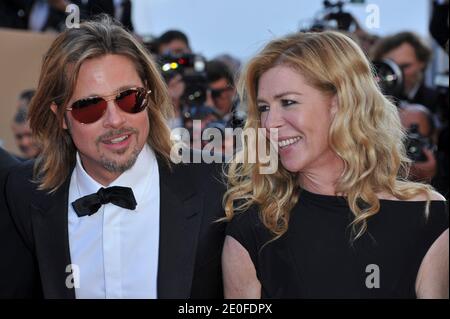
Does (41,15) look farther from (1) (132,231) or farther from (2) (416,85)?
(1) (132,231)

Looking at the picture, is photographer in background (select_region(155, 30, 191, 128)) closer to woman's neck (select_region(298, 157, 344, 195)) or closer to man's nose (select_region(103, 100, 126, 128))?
man's nose (select_region(103, 100, 126, 128))

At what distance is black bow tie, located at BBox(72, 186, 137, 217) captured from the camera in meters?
2.65

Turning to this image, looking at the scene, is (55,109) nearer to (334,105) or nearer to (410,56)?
(334,105)

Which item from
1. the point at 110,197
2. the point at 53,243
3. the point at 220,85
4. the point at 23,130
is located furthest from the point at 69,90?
the point at 23,130

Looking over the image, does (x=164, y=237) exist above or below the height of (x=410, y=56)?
below

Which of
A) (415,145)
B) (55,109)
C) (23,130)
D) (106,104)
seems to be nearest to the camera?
(106,104)

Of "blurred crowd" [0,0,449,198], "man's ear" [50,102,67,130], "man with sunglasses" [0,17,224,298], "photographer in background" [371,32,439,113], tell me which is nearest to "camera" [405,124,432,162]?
"blurred crowd" [0,0,449,198]

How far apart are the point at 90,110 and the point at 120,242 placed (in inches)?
20.8

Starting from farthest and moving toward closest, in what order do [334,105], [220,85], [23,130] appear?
[23,130] → [220,85] → [334,105]

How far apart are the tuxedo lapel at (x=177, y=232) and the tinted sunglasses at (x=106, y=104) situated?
29 cm

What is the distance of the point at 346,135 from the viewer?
2.54 meters
